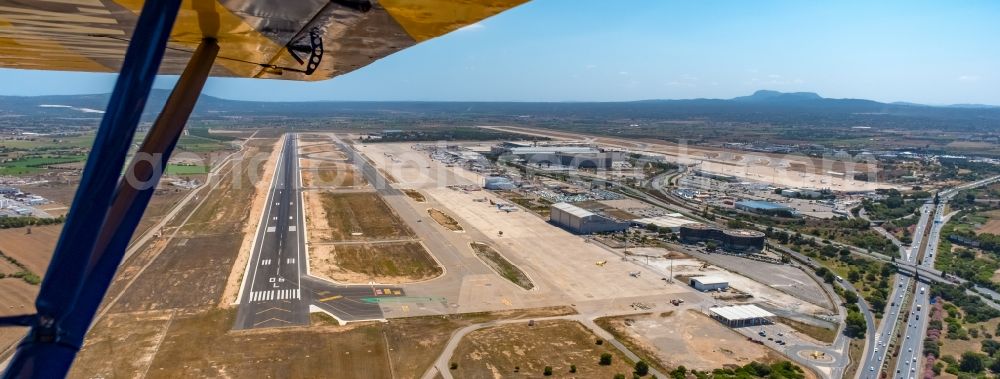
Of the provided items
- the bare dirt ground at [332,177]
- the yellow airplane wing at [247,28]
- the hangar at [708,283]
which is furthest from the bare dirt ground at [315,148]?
the yellow airplane wing at [247,28]

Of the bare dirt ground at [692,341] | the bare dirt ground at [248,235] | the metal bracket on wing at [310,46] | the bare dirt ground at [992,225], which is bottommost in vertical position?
the bare dirt ground at [992,225]

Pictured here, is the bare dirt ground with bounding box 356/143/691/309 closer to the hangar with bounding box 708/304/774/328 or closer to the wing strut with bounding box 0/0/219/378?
the hangar with bounding box 708/304/774/328

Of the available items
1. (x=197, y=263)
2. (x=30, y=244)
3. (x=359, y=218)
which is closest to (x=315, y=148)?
(x=359, y=218)

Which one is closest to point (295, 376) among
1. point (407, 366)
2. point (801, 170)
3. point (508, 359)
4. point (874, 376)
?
point (407, 366)

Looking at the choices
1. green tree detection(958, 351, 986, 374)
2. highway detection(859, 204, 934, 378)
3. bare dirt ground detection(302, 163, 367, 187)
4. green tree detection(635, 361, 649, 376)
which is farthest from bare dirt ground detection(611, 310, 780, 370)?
bare dirt ground detection(302, 163, 367, 187)

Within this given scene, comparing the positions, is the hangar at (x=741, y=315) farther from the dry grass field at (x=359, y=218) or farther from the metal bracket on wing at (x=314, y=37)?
the metal bracket on wing at (x=314, y=37)
